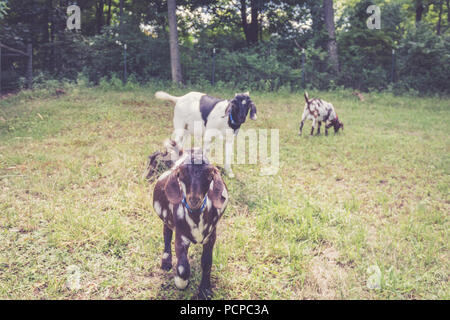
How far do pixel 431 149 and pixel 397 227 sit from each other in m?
4.70

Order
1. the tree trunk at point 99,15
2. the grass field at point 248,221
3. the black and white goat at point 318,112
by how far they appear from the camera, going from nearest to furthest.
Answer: the grass field at point 248,221
the black and white goat at point 318,112
the tree trunk at point 99,15

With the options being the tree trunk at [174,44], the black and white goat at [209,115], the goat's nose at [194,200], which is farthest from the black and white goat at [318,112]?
the tree trunk at [174,44]

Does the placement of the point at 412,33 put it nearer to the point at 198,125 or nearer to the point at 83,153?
the point at 198,125

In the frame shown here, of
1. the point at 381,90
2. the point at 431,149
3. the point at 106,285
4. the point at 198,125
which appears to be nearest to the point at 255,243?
the point at 106,285

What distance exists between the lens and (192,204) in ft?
7.54

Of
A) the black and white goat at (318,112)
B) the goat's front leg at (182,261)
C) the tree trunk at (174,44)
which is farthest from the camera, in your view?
the tree trunk at (174,44)

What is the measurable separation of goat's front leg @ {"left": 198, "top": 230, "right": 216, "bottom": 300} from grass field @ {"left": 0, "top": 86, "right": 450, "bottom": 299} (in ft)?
0.40

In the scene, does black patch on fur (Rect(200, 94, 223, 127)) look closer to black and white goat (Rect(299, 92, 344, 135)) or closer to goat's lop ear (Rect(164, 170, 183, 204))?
goat's lop ear (Rect(164, 170, 183, 204))

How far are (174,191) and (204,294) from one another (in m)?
1.08

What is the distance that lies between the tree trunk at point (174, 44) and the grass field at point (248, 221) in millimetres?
8767

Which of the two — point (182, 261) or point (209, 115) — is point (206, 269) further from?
point (209, 115)

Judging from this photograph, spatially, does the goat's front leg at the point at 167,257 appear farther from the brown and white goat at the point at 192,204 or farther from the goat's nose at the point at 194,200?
the goat's nose at the point at 194,200

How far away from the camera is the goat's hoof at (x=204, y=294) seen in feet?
9.50

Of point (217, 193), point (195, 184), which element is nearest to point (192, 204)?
point (195, 184)
